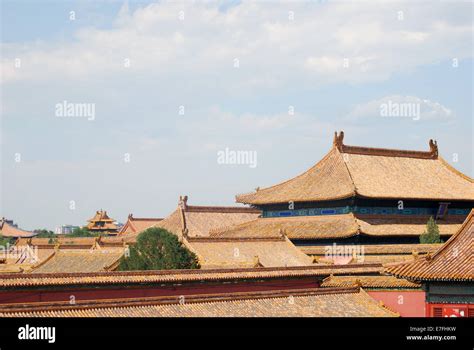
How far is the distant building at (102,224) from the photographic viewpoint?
125 meters

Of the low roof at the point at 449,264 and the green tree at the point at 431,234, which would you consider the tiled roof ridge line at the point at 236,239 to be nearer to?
the green tree at the point at 431,234

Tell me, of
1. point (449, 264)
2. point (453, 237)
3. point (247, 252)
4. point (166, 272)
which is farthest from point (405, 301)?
point (247, 252)

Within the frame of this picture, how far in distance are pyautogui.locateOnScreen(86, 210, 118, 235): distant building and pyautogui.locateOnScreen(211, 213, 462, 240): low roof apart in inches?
2961

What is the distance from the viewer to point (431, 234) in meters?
46.1

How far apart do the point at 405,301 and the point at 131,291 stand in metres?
10.9

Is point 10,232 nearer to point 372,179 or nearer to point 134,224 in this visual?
point 134,224

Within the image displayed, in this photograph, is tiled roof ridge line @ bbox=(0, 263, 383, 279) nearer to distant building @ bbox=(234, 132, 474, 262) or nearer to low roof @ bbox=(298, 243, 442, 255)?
low roof @ bbox=(298, 243, 442, 255)

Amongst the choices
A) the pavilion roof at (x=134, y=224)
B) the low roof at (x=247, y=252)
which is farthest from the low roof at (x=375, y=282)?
the pavilion roof at (x=134, y=224)

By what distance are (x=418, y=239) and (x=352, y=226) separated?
15.0 feet

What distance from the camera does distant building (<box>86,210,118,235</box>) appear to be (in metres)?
125
